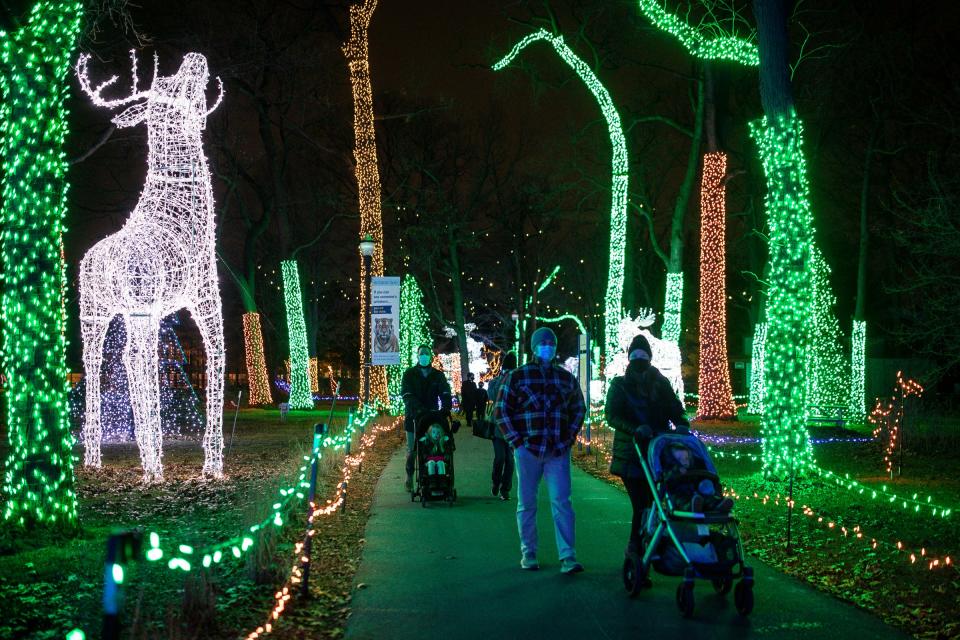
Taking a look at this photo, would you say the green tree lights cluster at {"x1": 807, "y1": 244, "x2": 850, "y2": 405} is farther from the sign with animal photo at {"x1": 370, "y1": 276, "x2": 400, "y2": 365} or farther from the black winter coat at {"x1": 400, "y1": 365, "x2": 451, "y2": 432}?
the black winter coat at {"x1": 400, "y1": 365, "x2": 451, "y2": 432}

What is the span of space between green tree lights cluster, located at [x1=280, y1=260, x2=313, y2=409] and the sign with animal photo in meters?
20.8

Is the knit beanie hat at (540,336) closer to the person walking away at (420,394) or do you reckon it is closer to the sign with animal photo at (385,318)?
the person walking away at (420,394)

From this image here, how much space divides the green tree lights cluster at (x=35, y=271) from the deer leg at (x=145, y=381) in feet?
12.5

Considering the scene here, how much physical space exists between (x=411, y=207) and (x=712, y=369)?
18.0m

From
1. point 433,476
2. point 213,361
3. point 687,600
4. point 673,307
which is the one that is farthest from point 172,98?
point 673,307

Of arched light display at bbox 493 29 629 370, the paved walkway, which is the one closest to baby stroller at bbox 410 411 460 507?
the paved walkway

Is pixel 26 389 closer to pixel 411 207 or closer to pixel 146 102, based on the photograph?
pixel 146 102

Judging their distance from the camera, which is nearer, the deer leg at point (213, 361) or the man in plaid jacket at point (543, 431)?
the man in plaid jacket at point (543, 431)

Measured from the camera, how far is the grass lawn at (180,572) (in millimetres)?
6887

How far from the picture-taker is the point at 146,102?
14.3 m

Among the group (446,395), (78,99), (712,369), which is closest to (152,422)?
(446,395)

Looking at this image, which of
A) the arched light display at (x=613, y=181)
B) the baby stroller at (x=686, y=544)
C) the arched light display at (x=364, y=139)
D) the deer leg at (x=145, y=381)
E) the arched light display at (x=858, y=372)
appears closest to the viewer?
the baby stroller at (x=686, y=544)

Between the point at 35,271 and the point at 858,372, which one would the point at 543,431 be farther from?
the point at 858,372

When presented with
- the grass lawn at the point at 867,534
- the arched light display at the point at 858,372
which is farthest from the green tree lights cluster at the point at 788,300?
the arched light display at the point at 858,372
